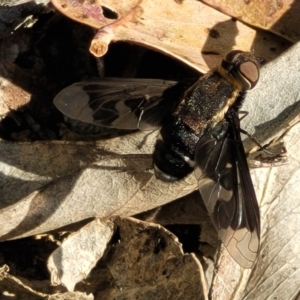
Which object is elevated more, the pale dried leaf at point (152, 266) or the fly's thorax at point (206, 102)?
the fly's thorax at point (206, 102)

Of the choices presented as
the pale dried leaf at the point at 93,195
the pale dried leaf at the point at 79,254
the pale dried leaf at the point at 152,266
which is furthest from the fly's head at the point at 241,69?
the pale dried leaf at the point at 79,254

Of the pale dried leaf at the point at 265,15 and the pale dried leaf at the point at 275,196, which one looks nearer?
the pale dried leaf at the point at 275,196

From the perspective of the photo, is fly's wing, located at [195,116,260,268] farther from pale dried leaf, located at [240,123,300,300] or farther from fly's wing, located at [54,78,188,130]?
fly's wing, located at [54,78,188,130]

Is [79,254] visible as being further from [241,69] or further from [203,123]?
[241,69]

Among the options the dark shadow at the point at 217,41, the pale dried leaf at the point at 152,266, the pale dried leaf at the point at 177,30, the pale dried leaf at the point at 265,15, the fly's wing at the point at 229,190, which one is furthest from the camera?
the pale dried leaf at the point at 265,15

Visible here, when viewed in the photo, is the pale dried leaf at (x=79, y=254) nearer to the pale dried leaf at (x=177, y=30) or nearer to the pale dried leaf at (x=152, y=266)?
the pale dried leaf at (x=152, y=266)

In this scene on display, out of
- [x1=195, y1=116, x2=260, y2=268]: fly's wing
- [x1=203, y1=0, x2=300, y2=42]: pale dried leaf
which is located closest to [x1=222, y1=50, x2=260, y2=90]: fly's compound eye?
[x1=195, y1=116, x2=260, y2=268]: fly's wing
